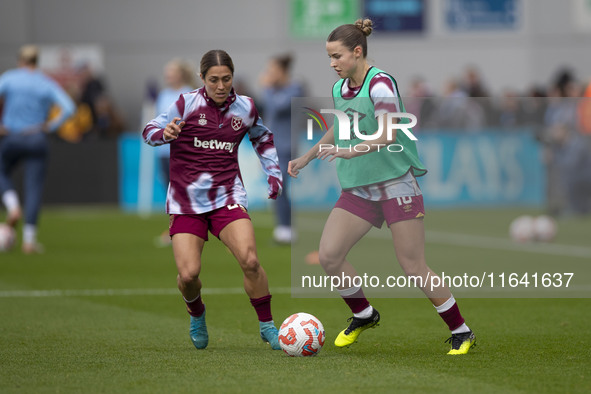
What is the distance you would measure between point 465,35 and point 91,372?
23925 millimetres

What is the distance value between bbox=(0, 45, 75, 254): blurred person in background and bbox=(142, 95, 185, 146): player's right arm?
6.51 m

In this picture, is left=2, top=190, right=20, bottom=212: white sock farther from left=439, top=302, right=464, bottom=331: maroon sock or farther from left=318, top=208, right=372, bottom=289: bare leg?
left=439, top=302, right=464, bottom=331: maroon sock

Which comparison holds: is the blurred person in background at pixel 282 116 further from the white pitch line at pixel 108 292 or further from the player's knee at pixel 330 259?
the player's knee at pixel 330 259

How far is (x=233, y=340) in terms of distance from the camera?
7.34 m

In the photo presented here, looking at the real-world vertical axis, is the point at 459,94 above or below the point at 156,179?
above

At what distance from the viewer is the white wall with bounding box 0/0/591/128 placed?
28750 mm

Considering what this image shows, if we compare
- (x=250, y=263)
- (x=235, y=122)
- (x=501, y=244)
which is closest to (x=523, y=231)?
(x=501, y=244)

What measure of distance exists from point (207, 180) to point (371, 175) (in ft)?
3.28

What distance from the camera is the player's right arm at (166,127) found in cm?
660

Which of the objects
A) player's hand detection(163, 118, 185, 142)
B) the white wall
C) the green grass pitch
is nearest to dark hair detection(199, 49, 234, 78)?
player's hand detection(163, 118, 185, 142)

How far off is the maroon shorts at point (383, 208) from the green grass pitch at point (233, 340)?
815 millimetres

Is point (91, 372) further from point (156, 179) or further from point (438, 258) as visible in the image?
point (156, 179)

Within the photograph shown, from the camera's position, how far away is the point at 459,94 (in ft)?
73.9

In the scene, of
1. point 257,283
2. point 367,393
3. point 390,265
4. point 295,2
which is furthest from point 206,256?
point 295,2
